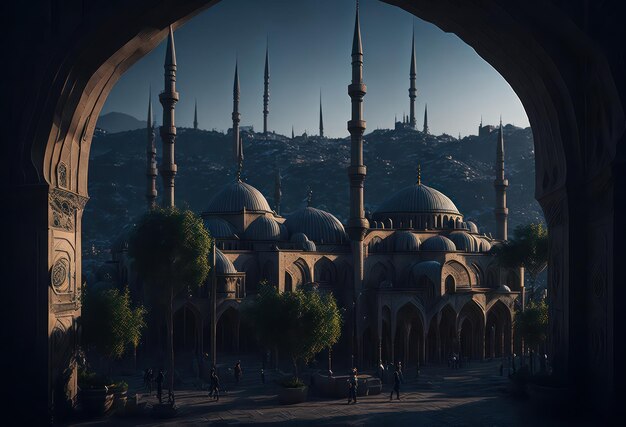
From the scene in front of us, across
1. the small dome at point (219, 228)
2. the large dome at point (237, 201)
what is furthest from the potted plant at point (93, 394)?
the large dome at point (237, 201)

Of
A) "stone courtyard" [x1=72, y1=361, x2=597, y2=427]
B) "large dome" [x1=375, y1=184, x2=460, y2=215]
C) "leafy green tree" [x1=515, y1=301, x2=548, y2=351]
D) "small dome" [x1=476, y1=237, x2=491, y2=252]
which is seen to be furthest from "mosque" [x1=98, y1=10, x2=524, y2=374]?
"stone courtyard" [x1=72, y1=361, x2=597, y2=427]

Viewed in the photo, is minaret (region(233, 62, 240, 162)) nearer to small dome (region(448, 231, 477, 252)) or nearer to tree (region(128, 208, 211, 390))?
small dome (region(448, 231, 477, 252))

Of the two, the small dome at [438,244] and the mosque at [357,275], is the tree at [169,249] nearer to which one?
the mosque at [357,275]

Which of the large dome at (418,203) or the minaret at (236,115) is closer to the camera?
the large dome at (418,203)

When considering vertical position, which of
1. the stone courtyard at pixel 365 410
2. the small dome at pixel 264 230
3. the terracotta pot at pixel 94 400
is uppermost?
the small dome at pixel 264 230

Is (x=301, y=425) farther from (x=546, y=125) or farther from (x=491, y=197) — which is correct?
(x=491, y=197)

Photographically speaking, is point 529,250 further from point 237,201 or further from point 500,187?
point 237,201

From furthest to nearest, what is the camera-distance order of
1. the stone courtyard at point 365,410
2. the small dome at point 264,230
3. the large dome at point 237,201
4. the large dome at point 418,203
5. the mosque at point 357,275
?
the large dome at point 418,203, the large dome at point 237,201, the small dome at point 264,230, the mosque at point 357,275, the stone courtyard at point 365,410

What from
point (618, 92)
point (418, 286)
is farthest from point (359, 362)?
point (618, 92)
